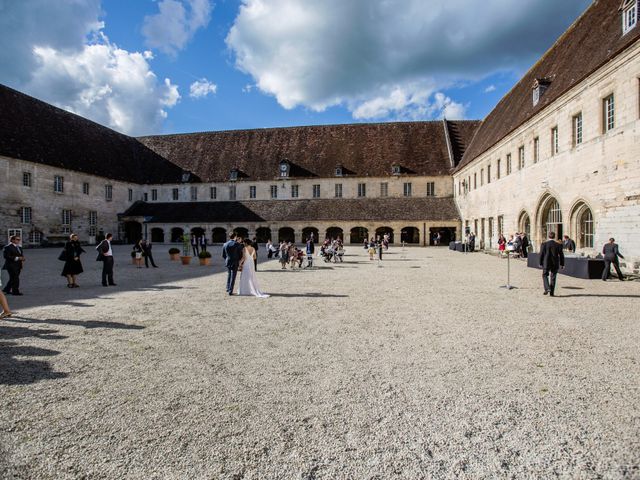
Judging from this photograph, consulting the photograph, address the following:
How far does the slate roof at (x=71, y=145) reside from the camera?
28703mm

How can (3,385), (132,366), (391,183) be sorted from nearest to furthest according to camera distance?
→ (3,385), (132,366), (391,183)

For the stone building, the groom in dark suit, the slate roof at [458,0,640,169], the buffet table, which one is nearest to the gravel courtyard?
the groom in dark suit

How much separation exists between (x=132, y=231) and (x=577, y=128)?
38.3 metres

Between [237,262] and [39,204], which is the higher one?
[39,204]

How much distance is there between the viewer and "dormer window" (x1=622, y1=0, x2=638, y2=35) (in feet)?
40.6

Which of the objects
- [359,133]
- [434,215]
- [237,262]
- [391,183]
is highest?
[359,133]

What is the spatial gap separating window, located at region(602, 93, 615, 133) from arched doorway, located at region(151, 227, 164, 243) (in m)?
36.0

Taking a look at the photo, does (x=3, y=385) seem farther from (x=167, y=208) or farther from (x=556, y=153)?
(x=167, y=208)

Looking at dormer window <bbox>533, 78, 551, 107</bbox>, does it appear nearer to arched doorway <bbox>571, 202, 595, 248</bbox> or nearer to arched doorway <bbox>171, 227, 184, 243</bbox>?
arched doorway <bbox>571, 202, 595, 248</bbox>

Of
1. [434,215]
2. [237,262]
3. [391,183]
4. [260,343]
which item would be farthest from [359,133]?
[260,343]

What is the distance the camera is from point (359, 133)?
38969 mm

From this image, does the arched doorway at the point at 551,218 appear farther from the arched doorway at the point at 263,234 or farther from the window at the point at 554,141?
the arched doorway at the point at 263,234

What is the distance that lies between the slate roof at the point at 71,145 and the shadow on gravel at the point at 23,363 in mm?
28507

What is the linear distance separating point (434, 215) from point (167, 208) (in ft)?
87.3
